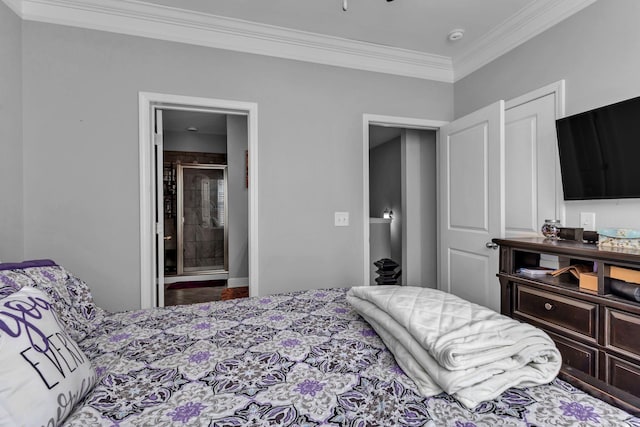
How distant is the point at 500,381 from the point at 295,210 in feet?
6.90

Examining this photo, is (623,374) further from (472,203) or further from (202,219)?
(202,219)

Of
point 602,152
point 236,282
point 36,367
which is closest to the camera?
point 36,367

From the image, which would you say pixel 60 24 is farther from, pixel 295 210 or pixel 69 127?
pixel 295 210

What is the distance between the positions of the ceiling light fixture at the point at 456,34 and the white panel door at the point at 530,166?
77cm

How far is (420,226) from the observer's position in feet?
12.7

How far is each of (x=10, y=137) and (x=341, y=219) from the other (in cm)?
242

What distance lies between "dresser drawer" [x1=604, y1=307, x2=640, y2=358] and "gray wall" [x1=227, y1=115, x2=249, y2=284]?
13.6ft

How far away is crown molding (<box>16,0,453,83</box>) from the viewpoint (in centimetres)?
226

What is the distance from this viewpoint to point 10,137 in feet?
6.70

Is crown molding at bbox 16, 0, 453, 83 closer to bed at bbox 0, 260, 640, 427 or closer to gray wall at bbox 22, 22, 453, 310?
gray wall at bbox 22, 22, 453, 310

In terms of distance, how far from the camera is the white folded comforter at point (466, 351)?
0.85 meters

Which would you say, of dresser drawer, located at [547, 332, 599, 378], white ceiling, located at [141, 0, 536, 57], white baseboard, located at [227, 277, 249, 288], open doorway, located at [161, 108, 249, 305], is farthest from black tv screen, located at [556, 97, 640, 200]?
open doorway, located at [161, 108, 249, 305]

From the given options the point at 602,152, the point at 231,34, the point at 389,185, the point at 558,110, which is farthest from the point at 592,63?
the point at 389,185

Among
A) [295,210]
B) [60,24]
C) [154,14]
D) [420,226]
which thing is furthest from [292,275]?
[60,24]
